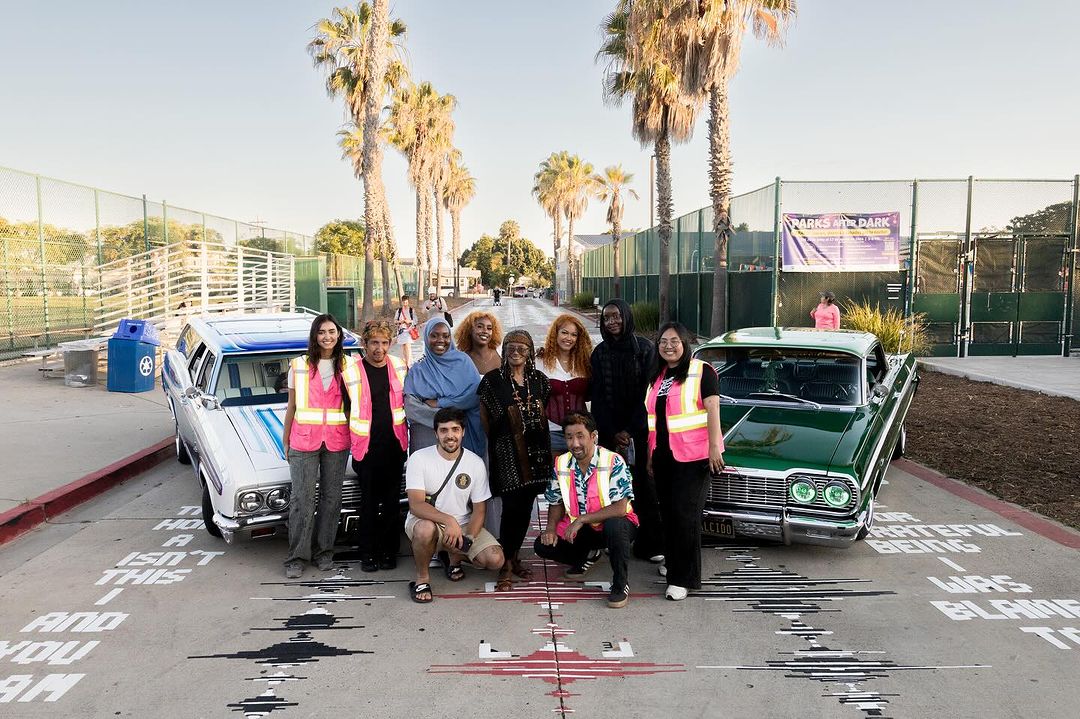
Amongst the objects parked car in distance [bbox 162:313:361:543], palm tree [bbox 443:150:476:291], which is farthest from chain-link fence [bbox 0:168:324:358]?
palm tree [bbox 443:150:476:291]

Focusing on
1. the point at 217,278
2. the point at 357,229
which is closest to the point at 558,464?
the point at 217,278

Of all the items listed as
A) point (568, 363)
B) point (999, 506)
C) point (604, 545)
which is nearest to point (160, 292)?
point (568, 363)

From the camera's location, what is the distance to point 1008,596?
16.0 feet

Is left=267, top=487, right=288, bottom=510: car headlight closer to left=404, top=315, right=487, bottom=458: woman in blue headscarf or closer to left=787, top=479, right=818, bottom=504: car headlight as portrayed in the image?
left=404, top=315, right=487, bottom=458: woman in blue headscarf

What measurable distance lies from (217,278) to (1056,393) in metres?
19.4

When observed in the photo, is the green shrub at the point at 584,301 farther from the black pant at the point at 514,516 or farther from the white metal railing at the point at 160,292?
the black pant at the point at 514,516

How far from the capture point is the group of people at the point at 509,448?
4.78m

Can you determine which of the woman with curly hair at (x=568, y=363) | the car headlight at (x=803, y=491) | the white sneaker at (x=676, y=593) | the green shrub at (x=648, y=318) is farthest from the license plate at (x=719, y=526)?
the green shrub at (x=648, y=318)

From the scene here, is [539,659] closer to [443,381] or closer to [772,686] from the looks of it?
[772,686]

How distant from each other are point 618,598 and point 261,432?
112 inches

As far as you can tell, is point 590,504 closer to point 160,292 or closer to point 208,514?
point 208,514

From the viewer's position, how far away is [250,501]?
5.23m

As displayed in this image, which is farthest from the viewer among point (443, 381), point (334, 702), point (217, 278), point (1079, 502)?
point (217, 278)

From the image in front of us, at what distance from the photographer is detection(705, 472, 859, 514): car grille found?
520 cm
